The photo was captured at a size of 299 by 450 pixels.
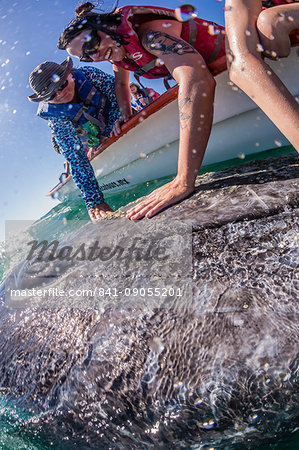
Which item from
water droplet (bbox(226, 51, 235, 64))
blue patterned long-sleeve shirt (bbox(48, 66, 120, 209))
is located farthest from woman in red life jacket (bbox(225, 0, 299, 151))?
blue patterned long-sleeve shirt (bbox(48, 66, 120, 209))

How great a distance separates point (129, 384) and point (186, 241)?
773 millimetres

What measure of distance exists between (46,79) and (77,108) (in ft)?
2.11

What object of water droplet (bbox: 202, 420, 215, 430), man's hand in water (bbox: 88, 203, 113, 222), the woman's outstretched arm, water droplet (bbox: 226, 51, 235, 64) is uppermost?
water droplet (bbox: 226, 51, 235, 64)

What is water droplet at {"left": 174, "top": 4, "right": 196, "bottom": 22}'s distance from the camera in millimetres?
2564

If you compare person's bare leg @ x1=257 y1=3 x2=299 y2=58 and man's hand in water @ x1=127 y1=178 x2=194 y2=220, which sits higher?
person's bare leg @ x1=257 y1=3 x2=299 y2=58

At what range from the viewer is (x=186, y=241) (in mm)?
1656

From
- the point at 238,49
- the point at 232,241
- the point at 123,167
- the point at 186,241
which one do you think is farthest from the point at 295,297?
the point at 123,167

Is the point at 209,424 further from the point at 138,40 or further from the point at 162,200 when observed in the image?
the point at 138,40

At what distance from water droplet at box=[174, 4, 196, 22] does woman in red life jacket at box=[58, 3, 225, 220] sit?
0.04m

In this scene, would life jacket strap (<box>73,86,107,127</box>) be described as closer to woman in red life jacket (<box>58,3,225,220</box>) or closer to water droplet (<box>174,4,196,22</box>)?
woman in red life jacket (<box>58,3,225,220</box>)

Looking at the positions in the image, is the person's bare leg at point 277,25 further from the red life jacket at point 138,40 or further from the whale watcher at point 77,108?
the whale watcher at point 77,108

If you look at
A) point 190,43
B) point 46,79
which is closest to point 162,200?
point 190,43

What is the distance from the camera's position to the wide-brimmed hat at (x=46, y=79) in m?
3.53

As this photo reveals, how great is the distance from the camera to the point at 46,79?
11.7 feet
